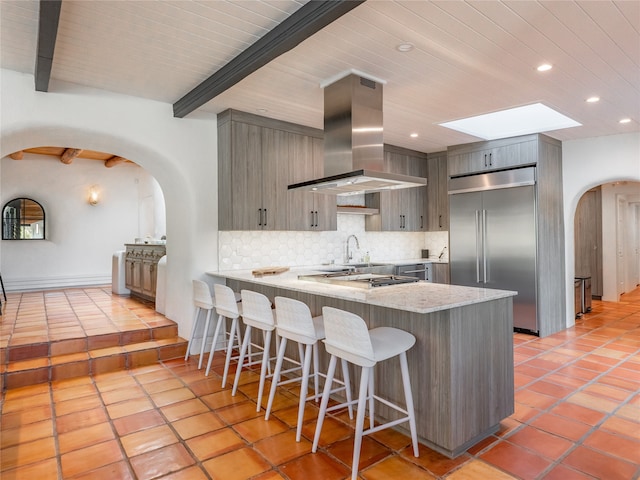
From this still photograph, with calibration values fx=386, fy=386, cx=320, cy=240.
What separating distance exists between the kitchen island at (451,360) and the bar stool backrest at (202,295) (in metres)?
1.55

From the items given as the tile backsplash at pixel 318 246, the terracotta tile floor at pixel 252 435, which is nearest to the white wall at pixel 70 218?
the tile backsplash at pixel 318 246

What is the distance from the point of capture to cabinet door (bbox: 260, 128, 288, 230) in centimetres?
458

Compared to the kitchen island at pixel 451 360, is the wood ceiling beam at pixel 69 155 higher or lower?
higher

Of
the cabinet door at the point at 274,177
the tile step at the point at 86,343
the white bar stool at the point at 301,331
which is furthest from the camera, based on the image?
the cabinet door at the point at 274,177

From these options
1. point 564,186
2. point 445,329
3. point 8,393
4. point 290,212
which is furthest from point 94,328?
point 564,186

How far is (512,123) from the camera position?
17.4ft

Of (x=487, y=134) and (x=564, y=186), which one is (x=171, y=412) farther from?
(x=564, y=186)

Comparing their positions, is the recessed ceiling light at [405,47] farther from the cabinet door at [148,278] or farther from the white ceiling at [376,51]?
the cabinet door at [148,278]

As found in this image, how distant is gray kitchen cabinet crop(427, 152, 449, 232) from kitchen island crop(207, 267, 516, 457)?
3789 mm

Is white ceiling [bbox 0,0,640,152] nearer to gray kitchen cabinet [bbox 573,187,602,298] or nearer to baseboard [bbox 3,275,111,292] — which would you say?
gray kitchen cabinet [bbox 573,187,602,298]

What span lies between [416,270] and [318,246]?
1621 mm

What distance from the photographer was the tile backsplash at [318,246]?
4677 mm

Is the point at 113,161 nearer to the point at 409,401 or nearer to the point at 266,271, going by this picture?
the point at 266,271

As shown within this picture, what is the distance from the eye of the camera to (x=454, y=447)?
232cm
